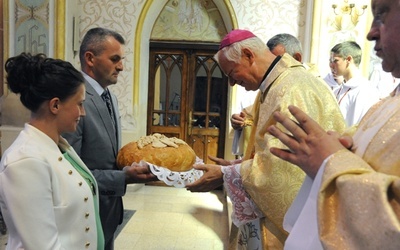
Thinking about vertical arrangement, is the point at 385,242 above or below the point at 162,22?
below

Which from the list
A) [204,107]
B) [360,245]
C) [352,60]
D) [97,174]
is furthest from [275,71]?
[204,107]

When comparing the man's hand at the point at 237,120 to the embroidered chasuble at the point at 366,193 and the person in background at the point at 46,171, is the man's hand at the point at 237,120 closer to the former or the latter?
the person in background at the point at 46,171

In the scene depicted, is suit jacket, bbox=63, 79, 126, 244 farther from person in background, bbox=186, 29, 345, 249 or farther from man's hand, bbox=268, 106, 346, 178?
man's hand, bbox=268, 106, 346, 178

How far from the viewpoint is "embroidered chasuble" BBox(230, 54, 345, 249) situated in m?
1.60

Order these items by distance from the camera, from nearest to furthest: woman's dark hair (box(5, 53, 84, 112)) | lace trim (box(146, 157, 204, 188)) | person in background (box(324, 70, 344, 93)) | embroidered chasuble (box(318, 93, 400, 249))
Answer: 1. embroidered chasuble (box(318, 93, 400, 249))
2. woman's dark hair (box(5, 53, 84, 112))
3. lace trim (box(146, 157, 204, 188))
4. person in background (box(324, 70, 344, 93))

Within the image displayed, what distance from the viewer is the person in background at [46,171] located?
1191 mm

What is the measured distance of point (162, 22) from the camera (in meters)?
5.77

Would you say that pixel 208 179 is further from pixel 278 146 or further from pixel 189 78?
pixel 189 78

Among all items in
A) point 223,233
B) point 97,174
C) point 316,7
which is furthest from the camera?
point 316,7

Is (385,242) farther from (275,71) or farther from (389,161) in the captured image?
(275,71)

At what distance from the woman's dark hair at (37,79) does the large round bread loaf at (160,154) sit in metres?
0.56

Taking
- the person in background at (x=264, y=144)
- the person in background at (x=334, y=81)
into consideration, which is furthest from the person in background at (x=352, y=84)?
the person in background at (x=264, y=144)

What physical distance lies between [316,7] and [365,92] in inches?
64.3

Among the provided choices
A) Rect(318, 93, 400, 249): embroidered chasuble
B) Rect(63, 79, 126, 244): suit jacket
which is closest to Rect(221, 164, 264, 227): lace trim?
Rect(63, 79, 126, 244): suit jacket
